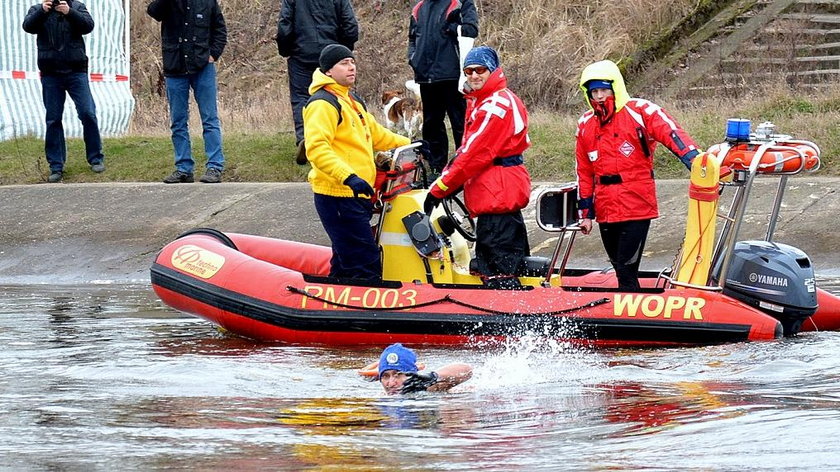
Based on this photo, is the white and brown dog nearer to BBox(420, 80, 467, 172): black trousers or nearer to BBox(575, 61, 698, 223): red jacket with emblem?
BBox(420, 80, 467, 172): black trousers

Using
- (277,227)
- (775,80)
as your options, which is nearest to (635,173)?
(277,227)

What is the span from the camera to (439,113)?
12.7 meters

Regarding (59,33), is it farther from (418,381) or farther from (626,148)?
(418,381)

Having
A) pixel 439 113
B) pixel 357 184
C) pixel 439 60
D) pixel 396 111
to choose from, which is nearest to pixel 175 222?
pixel 396 111

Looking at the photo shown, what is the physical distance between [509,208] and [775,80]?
949 cm

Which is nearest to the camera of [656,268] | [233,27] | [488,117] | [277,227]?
[488,117]

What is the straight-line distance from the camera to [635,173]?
916cm

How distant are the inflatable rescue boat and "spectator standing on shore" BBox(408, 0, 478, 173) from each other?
96.4 inches

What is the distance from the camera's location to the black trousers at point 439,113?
1265 centimetres

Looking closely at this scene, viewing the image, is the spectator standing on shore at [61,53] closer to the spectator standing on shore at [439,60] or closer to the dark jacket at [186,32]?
the dark jacket at [186,32]

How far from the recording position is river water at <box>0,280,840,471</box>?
6.05m

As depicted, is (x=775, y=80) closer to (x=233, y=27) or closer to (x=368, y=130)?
(x=368, y=130)

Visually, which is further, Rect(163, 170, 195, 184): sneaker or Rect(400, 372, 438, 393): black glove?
Rect(163, 170, 195, 184): sneaker

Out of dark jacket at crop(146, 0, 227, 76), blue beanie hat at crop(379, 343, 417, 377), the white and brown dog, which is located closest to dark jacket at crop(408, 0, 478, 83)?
the white and brown dog
